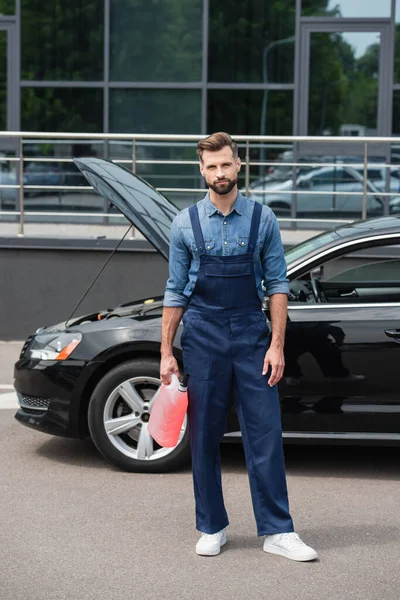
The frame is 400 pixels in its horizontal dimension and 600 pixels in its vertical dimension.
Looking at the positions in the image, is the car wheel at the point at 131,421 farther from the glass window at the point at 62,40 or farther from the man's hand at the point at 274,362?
the glass window at the point at 62,40

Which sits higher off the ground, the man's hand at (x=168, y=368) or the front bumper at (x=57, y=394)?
the man's hand at (x=168, y=368)

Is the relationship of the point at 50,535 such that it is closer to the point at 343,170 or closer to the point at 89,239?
the point at 89,239

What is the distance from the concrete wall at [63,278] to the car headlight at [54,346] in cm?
443

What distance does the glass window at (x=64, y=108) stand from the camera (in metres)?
14.9

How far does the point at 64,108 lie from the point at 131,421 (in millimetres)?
9085

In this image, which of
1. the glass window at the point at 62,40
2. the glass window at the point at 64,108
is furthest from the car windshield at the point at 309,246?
the glass window at the point at 62,40

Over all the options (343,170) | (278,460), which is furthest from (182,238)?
(343,170)

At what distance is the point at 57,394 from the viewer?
22.0 ft

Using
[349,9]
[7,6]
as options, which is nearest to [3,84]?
[7,6]

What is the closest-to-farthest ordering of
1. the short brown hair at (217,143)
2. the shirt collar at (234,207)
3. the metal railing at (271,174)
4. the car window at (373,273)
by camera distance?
1. the short brown hair at (217,143)
2. the shirt collar at (234,207)
3. the car window at (373,273)
4. the metal railing at (271,174)

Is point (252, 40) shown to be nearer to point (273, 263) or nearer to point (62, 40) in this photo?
point (62, 40)

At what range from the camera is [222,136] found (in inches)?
194

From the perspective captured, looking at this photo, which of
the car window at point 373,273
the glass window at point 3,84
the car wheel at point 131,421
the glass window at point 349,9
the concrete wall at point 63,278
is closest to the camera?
the car wheel at point 131,421

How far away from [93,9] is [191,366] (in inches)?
417
